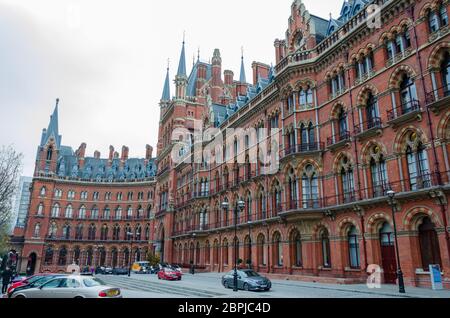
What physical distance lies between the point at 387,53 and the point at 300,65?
26.7 feet

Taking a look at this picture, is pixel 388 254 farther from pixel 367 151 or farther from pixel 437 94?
pixel 437 94

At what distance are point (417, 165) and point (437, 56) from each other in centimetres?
671

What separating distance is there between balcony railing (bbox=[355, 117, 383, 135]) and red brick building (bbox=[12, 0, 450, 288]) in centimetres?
10

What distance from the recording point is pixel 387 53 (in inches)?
962

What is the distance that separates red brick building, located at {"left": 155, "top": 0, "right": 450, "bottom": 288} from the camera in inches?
811

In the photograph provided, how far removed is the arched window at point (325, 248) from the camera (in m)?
27.1

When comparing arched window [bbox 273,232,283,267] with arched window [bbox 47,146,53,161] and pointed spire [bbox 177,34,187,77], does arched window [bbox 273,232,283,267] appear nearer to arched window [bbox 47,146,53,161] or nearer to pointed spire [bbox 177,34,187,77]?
pointed spire [bbox 177,34,187,77]

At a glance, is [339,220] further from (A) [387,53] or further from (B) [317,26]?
(B) [317,26]

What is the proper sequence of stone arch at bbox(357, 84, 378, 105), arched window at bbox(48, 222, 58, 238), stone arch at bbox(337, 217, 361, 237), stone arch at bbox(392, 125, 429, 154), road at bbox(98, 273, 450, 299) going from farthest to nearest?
1. arched window at bbox(48, 222, 58, 238)
2. stone arch at bbox(357, 84, 378, 105)
3. stone arch at bbox(337, 217, 361, 237)
4. stone arch at bbox(392, 125, 429, 154)
5. road at bbox(98, 273, 450, 299)

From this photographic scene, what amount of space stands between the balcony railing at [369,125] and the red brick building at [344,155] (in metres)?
0.10

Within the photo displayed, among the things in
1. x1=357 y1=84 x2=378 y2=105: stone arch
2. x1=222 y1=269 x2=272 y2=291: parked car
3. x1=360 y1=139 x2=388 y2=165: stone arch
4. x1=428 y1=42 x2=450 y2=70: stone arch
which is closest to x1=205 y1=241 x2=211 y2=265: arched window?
x1=222 y1=269 x2=272 y2=291: parked car

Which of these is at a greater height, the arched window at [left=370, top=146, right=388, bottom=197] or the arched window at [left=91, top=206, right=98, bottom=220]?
the arched window at [left=91, top=206, right=98, bottom=220]

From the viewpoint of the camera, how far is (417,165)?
70.0 feet

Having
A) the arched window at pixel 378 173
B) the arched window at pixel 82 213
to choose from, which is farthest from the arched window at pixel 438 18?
the arched window at pixel 82 213
